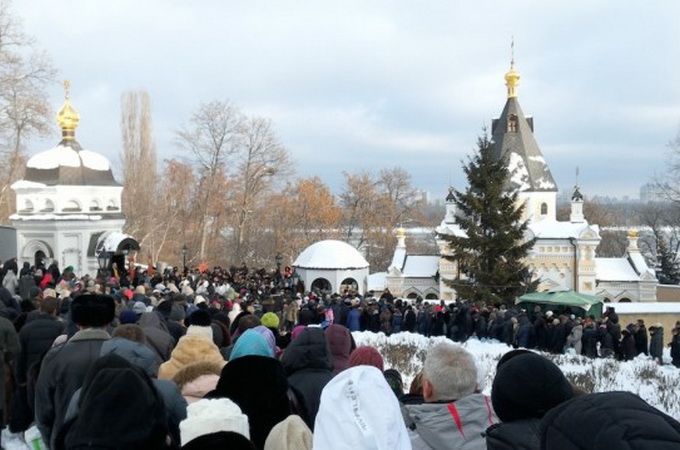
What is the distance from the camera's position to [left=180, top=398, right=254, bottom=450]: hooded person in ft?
8.45

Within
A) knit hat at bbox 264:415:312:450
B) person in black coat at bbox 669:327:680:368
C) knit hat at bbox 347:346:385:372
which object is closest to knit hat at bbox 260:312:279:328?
knit hat at bbox 347:346:385:372

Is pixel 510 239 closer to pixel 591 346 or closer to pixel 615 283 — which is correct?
pixel 591 346

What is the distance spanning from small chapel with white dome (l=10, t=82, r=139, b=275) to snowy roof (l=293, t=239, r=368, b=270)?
701 centimetres

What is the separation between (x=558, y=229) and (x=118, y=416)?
46.8 m

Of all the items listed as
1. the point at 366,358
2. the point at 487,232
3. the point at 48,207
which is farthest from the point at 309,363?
the point at 487,232

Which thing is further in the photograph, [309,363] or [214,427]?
[309,363]

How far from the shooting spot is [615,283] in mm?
45719

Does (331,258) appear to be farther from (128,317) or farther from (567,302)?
(128,317)

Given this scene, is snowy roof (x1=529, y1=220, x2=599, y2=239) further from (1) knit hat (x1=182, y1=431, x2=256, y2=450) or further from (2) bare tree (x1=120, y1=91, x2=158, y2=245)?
(1) knit hat (x1=182, y1=431, x2=256, y2=450)

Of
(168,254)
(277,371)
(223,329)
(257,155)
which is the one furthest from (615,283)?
(277,371)

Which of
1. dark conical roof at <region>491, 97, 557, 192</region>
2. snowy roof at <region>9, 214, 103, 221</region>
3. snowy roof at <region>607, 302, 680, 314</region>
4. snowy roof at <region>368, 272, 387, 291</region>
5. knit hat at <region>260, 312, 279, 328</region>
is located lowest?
snowy roof at <region>368, 272, 387, 291</region>

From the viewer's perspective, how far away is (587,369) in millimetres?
12969

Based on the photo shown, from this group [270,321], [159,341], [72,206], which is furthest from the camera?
[72,206]

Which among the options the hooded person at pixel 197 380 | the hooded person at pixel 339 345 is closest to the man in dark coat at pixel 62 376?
the hooded person at pixel 197 380
